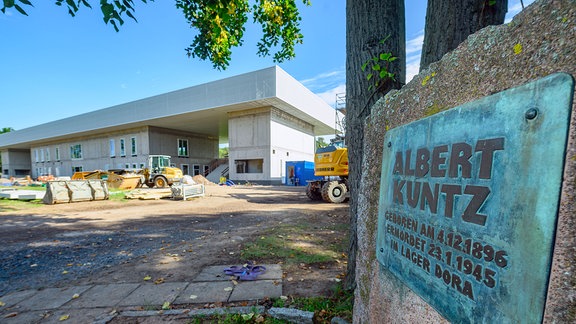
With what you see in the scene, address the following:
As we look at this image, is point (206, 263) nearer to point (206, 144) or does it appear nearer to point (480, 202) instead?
point (480, 202)

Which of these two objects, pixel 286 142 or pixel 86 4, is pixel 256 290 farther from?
pixel 286 142

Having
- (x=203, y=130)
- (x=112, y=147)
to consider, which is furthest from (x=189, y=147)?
(x=112, y=147)

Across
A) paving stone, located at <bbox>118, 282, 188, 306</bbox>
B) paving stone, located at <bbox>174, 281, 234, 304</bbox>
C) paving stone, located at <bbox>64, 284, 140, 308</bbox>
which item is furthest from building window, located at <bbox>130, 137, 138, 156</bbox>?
paving stone, located at <bbox>174, 281, 234, 304</bbox>

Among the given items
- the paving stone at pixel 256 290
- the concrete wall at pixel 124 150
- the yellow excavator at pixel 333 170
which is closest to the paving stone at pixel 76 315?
the paving stone at pixel 256 290

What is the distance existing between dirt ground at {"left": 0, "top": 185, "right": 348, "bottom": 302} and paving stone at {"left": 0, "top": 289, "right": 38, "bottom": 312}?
0.19 meters

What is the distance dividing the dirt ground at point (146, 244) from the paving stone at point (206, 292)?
39 cm

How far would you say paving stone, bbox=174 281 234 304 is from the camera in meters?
2.88

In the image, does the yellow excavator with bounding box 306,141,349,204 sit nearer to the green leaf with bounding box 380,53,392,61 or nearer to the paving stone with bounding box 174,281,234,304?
the paving stone with bounding box 174,281,234,304

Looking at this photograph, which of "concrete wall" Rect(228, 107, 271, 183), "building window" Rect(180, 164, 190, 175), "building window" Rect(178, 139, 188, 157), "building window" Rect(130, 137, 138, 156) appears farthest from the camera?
"building window" Rect(178, 139, 188, 157)

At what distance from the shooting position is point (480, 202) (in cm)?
90

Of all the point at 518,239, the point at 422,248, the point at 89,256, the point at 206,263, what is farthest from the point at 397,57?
the point at 89,256

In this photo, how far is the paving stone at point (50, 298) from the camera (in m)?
2.90

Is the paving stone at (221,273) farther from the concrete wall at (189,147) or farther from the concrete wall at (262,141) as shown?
the concrete wall at (189,147)

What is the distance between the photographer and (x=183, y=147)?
35.7 metres
